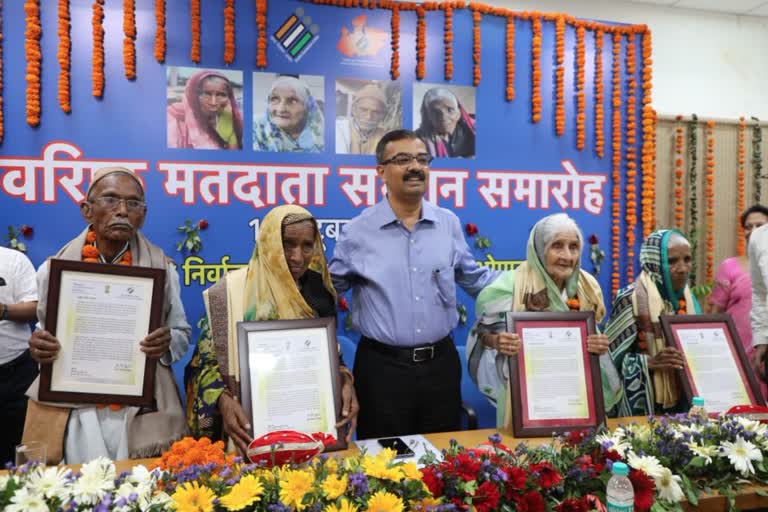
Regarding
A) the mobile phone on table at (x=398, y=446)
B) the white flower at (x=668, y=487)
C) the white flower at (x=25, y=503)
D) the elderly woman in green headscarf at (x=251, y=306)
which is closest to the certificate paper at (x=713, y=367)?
the white flower at (x=668, y=487)

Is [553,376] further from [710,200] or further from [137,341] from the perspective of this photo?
[710,200]

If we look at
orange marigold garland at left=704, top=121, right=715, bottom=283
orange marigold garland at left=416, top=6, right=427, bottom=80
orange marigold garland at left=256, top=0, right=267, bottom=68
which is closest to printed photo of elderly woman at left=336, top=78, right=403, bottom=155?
orange marigold garland at left=416, top=6, right=427, bottom=80

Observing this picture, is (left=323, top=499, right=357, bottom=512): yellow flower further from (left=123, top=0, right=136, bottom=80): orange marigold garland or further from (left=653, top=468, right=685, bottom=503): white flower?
(left=123, top=0, right=136, bottom=80): orange marigold garland

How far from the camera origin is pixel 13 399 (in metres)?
2.79

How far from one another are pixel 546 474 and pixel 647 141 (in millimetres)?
3654

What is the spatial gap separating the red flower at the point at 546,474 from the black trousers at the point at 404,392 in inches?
42.6

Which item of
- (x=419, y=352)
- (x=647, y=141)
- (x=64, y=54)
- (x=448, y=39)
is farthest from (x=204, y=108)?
(x=647, y=141)

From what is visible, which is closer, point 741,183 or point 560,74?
point 560,74

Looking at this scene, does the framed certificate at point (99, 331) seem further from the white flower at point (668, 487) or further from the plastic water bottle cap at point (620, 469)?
the white flower at point (668, 487)

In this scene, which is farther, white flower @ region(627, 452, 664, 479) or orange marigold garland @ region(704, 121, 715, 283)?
orange marigold garland @ region(704, 121, 715, 283)

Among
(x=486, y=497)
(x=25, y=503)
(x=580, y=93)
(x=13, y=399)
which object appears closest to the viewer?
(x=25, y=503)

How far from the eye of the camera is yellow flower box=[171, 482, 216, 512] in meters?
1.17

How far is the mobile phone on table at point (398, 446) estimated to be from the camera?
1.85 m

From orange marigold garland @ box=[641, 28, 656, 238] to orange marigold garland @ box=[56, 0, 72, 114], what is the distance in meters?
4.14
